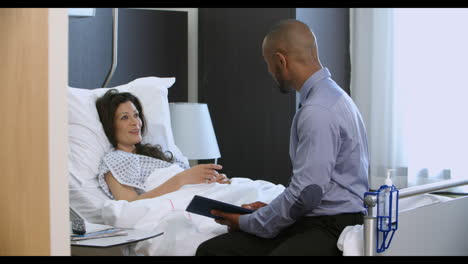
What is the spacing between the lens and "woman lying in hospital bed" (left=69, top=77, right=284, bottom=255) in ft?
7.45

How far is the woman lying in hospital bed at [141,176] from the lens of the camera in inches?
89.4

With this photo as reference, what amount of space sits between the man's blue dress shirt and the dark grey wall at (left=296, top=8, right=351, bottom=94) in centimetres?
214

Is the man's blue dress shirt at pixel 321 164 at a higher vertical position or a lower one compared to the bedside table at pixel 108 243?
higher

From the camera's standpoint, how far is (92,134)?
2.98 m

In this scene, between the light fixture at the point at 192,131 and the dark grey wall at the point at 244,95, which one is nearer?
the light fixture at the point at 192,131

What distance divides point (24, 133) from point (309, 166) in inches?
33.7

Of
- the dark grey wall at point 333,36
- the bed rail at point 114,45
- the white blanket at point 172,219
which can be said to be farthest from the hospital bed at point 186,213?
the dark grey wall at point 333,36

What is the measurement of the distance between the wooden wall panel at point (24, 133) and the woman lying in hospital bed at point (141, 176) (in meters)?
0.62

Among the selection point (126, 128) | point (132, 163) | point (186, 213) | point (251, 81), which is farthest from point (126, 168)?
A: point (251, 81)

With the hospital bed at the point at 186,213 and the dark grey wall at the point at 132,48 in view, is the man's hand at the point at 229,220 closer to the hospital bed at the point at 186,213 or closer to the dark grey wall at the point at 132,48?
the hospital bed at the point at 186,213

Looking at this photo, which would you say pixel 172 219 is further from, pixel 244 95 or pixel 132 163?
pixel 244 95

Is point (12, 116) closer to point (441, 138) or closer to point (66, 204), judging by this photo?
point (66, 204)

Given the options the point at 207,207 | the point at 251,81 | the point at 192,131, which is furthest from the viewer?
the point at 251,81

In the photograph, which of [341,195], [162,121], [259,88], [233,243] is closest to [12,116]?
[233,243]
